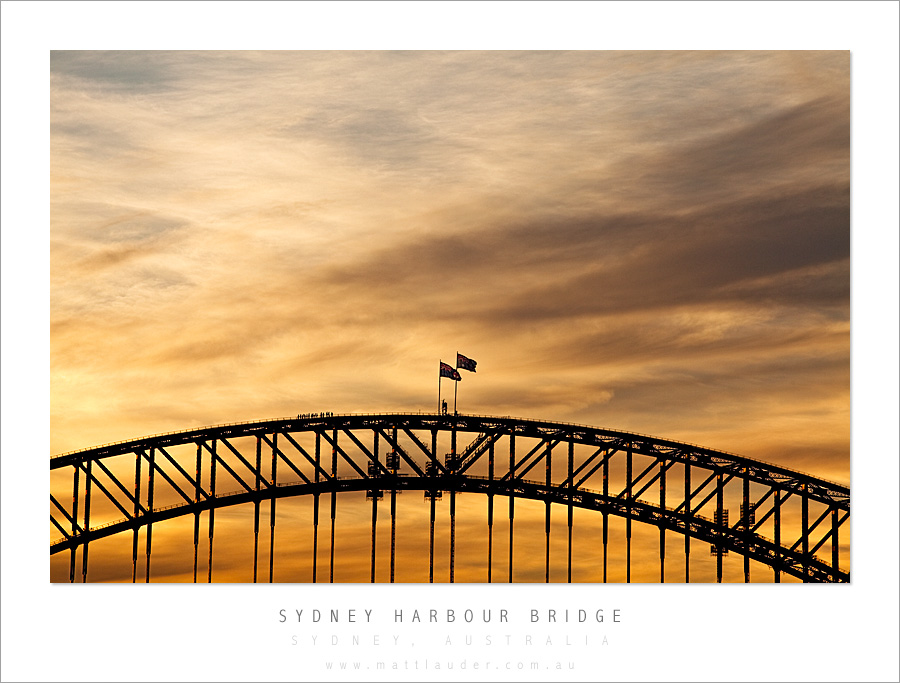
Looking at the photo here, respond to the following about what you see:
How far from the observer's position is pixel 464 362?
53250 mm

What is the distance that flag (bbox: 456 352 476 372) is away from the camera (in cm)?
5225

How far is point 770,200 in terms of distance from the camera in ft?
154

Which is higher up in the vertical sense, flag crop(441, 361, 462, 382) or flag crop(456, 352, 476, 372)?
flag crop(456, 352, 476, 372)

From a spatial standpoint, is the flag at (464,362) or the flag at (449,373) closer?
the flag at (464,362)

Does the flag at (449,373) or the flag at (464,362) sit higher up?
the flag at (464,362)

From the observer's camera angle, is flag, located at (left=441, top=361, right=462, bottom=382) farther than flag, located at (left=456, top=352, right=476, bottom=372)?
Yes

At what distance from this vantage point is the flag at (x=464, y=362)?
171ft

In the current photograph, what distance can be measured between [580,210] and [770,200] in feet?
21.9

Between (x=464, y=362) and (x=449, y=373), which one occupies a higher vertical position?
(x=464, y=362)

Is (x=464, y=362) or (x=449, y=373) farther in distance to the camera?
(x=449, y=373)
